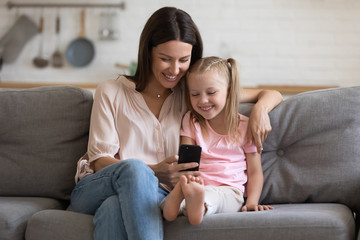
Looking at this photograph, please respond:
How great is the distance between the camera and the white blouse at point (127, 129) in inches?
70.4

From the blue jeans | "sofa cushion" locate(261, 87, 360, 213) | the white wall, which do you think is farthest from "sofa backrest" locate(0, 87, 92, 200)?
the white wall

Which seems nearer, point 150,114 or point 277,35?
point 150,114

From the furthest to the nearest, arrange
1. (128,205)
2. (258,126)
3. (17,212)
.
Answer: (258,126) < (17,212) < (128,205)

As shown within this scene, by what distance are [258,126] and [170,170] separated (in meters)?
0.41

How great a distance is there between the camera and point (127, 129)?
1831mm

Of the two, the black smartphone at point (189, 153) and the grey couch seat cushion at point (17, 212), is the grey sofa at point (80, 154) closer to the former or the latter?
the grey couch seat cushion at point (17, 212)

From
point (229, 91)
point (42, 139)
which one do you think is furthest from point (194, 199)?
point (42, 139)

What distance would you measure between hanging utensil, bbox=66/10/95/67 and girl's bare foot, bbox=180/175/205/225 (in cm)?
283

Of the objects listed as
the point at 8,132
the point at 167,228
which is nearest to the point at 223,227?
the point at 167,228

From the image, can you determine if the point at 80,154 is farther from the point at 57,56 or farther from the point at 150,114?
the point at 57,56

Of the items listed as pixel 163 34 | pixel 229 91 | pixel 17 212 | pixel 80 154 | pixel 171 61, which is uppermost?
pixel 163 34

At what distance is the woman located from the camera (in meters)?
1.65

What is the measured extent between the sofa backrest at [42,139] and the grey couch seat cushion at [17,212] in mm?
75

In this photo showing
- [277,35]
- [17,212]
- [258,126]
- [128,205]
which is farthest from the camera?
[277,35]
